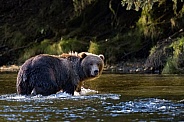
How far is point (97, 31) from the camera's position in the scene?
29.1 meters

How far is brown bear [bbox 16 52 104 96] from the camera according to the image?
562 inches

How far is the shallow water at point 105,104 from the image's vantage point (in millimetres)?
10219

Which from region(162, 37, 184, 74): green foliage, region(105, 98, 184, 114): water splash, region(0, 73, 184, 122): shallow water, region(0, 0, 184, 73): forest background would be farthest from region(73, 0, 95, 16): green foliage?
region(105, 98, 184, 114): water splash

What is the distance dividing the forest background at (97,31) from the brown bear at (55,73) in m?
6.47

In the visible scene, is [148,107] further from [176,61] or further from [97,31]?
[97,31]

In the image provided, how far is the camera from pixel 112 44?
2656 cm

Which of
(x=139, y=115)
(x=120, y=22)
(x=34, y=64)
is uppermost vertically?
(x=120, y=22)

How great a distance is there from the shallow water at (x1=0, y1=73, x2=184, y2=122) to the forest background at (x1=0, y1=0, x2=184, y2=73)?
6362mm

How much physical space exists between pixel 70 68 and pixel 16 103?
317 centimetres

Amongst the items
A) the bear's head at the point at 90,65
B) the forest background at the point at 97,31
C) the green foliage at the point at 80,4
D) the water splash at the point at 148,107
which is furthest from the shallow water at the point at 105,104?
the green foliage at the point at 80,4

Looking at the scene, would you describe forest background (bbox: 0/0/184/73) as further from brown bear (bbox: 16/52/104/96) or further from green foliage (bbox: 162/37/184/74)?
brown bear (bbox: 16/52/104/96)

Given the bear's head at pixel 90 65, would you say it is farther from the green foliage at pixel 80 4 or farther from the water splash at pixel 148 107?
the green foliage at pixel 80 4

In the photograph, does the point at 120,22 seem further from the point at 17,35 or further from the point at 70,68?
the point at 70,68

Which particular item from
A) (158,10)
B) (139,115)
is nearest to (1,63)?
(158,10)
